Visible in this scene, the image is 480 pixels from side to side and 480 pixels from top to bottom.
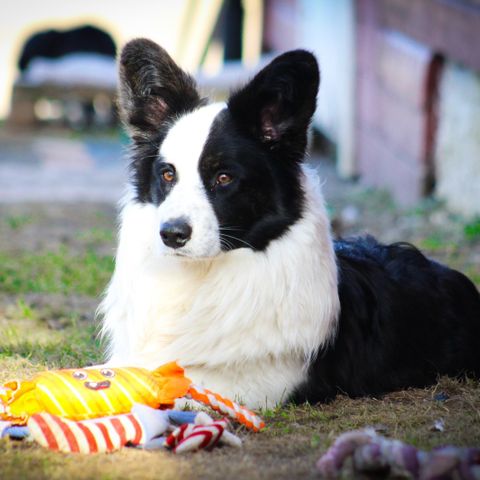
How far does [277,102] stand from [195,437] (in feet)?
4.52

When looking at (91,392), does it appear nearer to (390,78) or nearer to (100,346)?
(100,346)

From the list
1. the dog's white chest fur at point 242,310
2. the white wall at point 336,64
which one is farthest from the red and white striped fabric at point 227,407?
the white wall at point 336,64

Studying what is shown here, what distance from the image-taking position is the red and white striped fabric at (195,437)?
124 inches

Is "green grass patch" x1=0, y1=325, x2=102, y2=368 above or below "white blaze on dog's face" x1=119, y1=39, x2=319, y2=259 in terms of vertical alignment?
below

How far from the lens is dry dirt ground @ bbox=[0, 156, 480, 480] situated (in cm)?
304

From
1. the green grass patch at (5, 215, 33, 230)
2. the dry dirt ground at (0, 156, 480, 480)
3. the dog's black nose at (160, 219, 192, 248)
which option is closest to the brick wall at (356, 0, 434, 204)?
the dry dirt ground at (0, 156, 480, 480)

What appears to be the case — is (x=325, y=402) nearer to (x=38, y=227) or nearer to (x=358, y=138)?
(x=38, y=227)

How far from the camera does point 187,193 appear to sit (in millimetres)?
Answer: 3619

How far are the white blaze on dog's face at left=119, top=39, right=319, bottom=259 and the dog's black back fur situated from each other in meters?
0.54

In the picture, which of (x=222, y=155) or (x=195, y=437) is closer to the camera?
(x=195, y=437)

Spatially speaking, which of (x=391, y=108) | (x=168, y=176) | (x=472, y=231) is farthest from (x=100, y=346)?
(x=391, y=108)

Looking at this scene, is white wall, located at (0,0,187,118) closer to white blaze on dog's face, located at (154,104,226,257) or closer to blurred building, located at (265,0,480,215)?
blurred building, located at (265,0,480,215)

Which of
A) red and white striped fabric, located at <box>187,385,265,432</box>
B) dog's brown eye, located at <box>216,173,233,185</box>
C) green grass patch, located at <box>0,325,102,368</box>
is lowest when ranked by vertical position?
green grass patch, located at <box>0,325,102,368</box>

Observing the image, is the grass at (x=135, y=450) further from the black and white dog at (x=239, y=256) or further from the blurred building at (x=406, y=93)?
the blurred building at (x=406, y=93)
